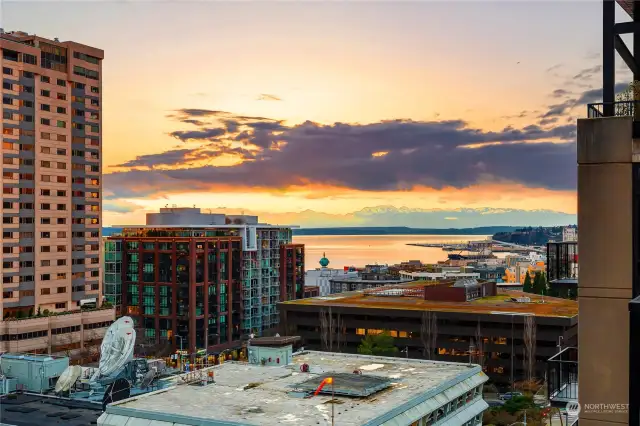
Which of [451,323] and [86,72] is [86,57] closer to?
[86,72]

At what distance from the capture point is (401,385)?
49.6 m

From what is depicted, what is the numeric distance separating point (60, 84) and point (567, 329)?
3733 inches

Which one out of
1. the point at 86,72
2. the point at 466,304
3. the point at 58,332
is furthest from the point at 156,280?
the point at 466,304

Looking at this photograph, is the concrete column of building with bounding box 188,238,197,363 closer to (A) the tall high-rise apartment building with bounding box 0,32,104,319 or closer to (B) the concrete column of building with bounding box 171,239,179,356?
(B) the concrete column of building with bounding box 171,239,179,356

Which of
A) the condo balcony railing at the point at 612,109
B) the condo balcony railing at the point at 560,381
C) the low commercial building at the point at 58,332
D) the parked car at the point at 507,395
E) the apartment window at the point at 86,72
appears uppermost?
the apartment window at the point at 86,72

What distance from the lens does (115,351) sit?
6600 centimetres

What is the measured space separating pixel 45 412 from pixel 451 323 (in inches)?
2719

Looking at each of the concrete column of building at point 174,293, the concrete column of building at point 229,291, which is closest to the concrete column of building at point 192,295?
the concrete column of building at point 174,293

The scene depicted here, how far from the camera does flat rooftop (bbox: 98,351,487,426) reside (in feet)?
134

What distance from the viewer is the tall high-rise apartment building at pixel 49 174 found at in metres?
119

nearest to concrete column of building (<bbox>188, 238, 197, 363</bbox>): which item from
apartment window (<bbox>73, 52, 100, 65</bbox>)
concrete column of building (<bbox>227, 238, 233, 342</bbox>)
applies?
concrete column of building (<bbox>227, 238, 233, 342</bbox>)

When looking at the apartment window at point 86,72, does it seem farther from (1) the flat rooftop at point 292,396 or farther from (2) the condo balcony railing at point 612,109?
(2) the condo balcony railing at point 612,109

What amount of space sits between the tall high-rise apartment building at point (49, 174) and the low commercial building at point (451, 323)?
39.5 meters

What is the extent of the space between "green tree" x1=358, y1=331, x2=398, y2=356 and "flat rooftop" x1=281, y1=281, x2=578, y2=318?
8605 mm
